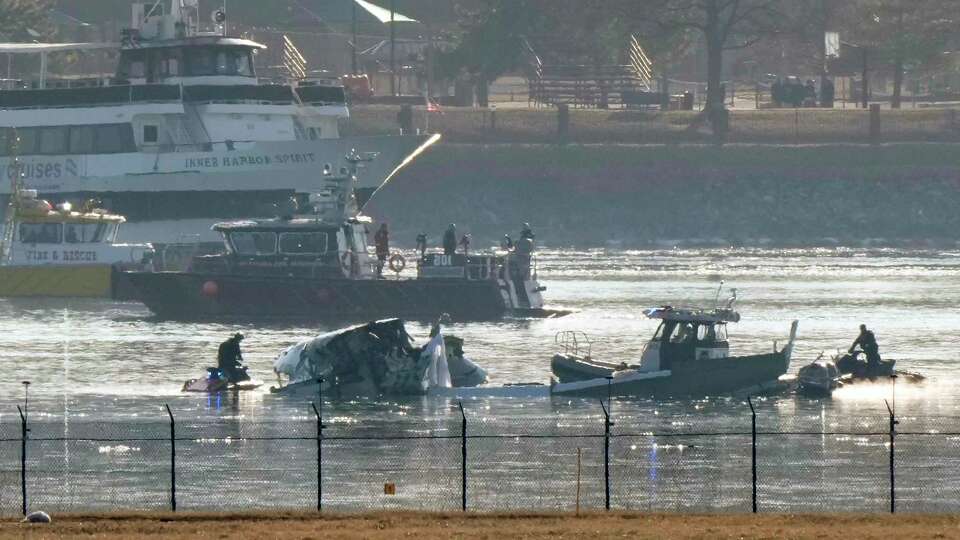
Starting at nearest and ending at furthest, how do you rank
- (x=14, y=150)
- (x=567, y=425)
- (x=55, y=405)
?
1. (x=567, y=425)
2. (x=55, y=405)
3. (x=14, y=150)

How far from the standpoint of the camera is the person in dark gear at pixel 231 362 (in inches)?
2061

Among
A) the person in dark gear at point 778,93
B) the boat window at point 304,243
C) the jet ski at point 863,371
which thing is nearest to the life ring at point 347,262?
the boat window at point 304,243

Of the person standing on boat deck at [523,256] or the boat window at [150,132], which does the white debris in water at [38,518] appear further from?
the boat window at [150,132]

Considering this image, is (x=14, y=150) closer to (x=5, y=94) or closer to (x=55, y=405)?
(x=5, y=94)

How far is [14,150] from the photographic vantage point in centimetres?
8788

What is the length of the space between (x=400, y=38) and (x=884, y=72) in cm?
3321

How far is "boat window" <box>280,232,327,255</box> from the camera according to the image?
7144 cm

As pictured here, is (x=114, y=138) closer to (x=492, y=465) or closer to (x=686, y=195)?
(x=686, y=195)

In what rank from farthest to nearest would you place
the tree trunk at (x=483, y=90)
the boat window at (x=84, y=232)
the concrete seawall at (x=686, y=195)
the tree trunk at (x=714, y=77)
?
the tree trunk at (x=483, y=90), the tree trunk at (x=714, y=77), the concrete seawall at (x=686, y=195), the boat window at (x=84, y=232)

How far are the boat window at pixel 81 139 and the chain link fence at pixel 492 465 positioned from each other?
4512cm

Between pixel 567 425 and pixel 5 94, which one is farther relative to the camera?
→ pixel 5 94

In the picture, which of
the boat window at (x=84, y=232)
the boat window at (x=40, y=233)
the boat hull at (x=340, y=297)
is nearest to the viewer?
the boat hull at (x=340, y=297)

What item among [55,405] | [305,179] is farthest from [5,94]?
[55,405]

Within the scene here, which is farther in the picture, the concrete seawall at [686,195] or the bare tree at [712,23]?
the bare tree at [712,23]
